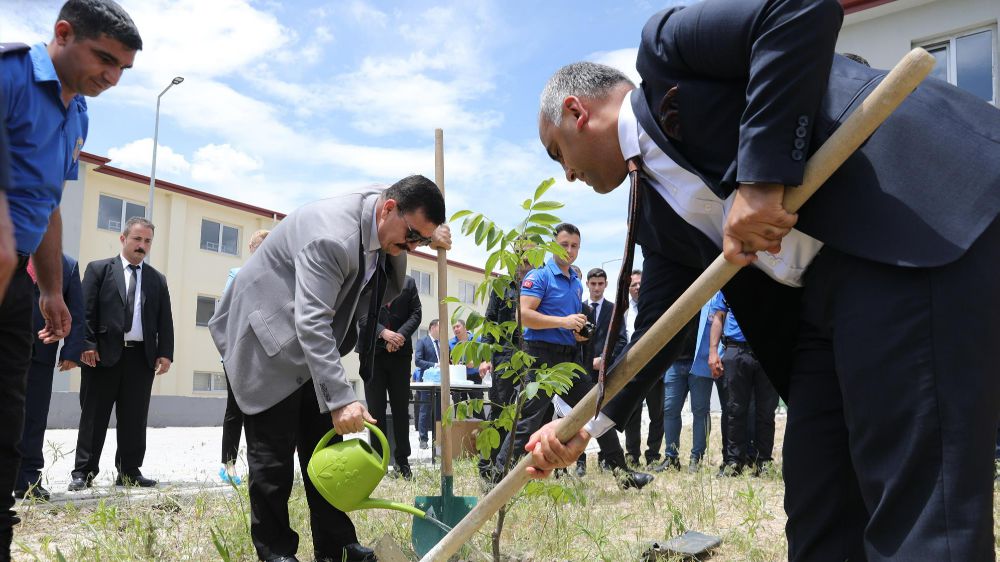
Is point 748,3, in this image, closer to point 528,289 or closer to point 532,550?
point 532,550

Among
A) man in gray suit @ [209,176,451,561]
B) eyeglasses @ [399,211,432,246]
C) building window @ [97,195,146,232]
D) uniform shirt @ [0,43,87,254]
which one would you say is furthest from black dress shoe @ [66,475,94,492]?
building window @ [97,195,146,232]

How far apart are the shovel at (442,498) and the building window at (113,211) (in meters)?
20.9

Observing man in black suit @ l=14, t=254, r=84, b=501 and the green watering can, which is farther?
man in black suit @ l=14, t=254, r=84, b=501

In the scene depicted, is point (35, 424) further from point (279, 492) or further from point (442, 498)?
point (442, 498)

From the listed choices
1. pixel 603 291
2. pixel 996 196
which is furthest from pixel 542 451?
pixel 603 291

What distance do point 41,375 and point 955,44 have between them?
13.6 m

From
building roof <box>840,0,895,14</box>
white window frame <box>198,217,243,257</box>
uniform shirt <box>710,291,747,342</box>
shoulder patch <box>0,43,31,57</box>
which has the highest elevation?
building roof <box>840,0,895,14</box>

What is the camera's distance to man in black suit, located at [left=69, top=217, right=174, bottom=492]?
223 inches

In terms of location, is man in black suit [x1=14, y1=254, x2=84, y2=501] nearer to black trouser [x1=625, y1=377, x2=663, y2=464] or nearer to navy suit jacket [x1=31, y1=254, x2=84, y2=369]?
navy suit jacket [x1=31, y1=254, x2=84, y2=369]

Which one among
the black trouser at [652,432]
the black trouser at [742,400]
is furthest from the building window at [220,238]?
the black trouser at [742,400]

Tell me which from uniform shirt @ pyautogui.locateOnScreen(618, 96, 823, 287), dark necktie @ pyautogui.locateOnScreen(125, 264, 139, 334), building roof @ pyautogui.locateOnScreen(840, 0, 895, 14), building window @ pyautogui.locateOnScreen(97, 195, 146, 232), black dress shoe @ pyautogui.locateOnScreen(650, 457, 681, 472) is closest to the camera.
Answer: uniform shirt @ pyautogui.locateOnScreen(618, 96, 823, 287)

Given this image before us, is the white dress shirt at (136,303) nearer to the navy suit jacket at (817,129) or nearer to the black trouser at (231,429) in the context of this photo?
the black trouser at (231,429)

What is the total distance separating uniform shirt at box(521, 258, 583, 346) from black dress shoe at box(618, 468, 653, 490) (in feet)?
3.60

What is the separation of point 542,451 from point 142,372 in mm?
4964
